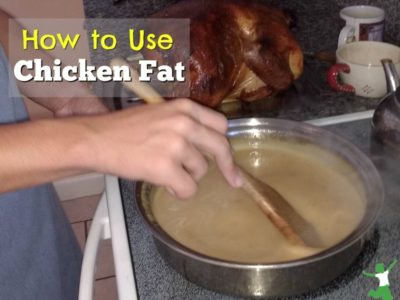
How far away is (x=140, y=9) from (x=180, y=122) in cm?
81

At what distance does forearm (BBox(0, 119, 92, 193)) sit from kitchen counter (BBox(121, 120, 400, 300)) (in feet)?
0.69

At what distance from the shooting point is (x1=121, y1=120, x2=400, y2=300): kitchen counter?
2.11 ft

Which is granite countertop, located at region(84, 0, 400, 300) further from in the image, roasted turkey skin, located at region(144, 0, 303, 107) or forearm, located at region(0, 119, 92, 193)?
forearm, located at region(0, 119, 92, 193)

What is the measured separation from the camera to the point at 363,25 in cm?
112

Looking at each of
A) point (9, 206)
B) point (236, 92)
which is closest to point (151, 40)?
point (236, 92)

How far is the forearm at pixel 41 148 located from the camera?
0.52 metres

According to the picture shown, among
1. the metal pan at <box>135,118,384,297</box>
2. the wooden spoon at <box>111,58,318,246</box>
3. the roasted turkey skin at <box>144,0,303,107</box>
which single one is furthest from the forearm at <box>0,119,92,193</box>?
the roasted turkey skin at <box>144,0,303,107</box>

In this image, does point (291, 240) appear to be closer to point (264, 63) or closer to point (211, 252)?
point (211, 252)

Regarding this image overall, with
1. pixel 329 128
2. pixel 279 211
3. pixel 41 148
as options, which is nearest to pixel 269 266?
pixel 279 211

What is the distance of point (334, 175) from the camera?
2.49ft

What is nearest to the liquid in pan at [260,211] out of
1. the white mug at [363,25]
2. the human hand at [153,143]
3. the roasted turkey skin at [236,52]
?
the human hand at [153,143]

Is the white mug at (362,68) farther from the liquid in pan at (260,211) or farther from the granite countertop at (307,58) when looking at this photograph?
the liquid in pan at (260,211)

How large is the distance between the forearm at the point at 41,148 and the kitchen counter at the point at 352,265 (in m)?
0.21

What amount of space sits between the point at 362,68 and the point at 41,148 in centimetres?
73
